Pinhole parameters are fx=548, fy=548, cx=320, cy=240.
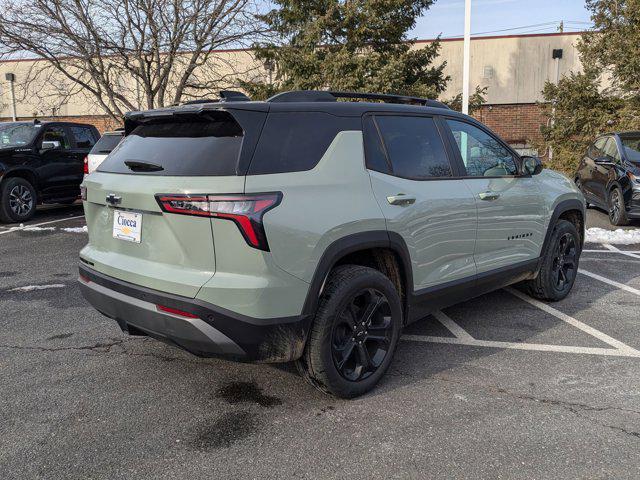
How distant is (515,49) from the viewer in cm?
2133

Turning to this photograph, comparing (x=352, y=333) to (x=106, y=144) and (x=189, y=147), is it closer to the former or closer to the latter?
(x=189, y=147)

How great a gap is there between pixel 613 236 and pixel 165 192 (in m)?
7.83

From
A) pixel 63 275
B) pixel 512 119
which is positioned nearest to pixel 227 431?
pixel 63 275

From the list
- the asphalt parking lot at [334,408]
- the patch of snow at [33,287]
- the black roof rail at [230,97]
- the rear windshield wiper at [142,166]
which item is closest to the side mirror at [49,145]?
the patch of snow at [33,287]

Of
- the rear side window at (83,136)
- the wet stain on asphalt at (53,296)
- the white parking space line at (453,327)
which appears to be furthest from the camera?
the rear side window at (83,136)

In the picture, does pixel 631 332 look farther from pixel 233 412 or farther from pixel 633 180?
pixel 633 180

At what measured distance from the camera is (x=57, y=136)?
10.8 meters

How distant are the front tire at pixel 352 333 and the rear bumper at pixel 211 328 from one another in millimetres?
137

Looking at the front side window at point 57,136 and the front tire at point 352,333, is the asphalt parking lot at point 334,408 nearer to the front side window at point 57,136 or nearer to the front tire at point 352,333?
the front tire at point 352,333

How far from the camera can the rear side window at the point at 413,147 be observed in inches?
141

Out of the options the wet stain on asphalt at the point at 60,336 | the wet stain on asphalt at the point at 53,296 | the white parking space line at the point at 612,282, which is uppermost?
the wet stain on asphalt at the point at 53,296

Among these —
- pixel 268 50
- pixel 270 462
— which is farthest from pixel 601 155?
pixel 270 462

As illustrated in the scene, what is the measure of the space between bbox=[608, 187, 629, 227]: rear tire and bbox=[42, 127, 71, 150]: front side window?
33.8ft

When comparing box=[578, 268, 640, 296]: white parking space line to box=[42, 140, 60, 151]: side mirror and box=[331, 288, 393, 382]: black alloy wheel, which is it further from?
box=[42, 140, 60, 151]: side mirror
